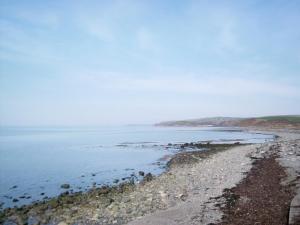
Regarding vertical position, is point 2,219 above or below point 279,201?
below

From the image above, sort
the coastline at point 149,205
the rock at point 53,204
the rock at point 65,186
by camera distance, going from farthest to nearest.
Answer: the rock at point 65,186, the rock at point 53,204, the coastline at point 149,205

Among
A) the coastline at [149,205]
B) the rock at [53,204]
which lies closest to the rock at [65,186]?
the coastline at [149,205]

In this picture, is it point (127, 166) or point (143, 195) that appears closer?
point (143, 195)

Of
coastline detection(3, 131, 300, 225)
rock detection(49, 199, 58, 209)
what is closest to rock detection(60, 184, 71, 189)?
coastline detection(3, 131, 300, 225)

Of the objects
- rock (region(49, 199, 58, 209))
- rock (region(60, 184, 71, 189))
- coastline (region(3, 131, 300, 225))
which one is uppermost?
coastline (region(3, 131, 300, 225))

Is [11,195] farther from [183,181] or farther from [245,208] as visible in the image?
[245,208]

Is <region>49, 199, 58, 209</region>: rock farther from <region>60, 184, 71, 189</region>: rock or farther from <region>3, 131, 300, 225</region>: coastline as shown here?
<region>60, 184, 71, 189</region>: rock

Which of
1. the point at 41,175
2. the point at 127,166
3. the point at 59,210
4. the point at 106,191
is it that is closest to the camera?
the point at 59,210

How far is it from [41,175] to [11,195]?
25.6ft

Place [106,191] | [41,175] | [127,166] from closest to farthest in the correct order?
[106,191]
[41,175]
[127,166]

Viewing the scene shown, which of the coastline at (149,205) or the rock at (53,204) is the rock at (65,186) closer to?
the coastline at (149,205)

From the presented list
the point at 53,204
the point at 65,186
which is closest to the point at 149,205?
the point at 53,204

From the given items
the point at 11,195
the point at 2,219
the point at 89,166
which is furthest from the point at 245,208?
the point at 89,166

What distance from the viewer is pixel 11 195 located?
68.7ft
